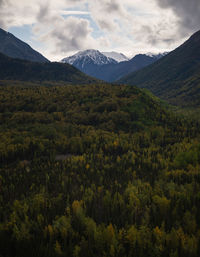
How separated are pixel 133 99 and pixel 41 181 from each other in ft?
123

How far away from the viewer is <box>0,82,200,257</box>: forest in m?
12.7

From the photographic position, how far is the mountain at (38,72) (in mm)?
161750

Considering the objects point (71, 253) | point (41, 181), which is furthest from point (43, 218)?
Result: point (41, 181)

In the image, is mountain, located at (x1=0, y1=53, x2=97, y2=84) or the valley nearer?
the valley

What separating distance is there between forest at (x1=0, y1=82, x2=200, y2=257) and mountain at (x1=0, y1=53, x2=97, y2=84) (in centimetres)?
11821

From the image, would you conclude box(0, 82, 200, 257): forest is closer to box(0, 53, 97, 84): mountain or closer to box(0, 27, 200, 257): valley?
box(0, 27, 200, 257): valley

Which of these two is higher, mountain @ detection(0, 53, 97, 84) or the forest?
mountain @ detection(0, 53, 97, 84)

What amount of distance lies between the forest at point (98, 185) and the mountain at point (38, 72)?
118 metres

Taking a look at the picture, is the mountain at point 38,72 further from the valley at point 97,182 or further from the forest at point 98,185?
the forest at point 98,185

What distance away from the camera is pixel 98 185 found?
2116 cm

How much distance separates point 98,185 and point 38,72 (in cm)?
17029

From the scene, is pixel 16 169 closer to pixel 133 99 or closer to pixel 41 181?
pixel 41 181

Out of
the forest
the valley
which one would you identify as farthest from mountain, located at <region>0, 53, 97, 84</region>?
the forest

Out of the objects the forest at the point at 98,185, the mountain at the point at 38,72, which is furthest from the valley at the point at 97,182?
the mountain at the point at 38,72
